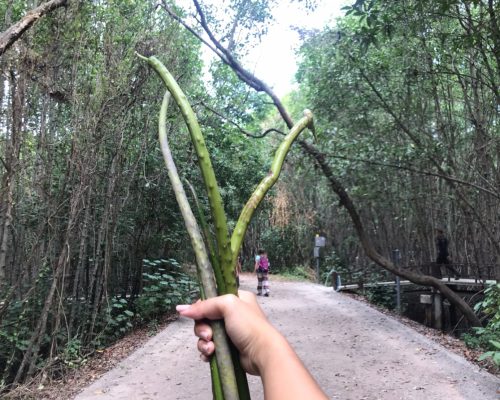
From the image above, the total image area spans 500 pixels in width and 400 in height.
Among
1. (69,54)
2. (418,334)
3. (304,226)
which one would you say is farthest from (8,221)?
(304,226)

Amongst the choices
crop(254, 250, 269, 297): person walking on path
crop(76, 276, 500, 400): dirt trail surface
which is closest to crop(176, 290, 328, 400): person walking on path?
crop(76, 276, 500, 400): dirt trail surface

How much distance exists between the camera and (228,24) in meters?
9.07

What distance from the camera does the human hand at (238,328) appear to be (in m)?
0.84

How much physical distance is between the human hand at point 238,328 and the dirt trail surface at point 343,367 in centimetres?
460

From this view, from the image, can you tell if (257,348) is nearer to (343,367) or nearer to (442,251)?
(343,367)

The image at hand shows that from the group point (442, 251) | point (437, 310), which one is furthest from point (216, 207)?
point (442, 251)

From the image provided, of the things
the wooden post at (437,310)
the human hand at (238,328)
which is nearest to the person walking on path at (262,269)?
the wooden post at (437,310)

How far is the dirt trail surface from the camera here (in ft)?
17.3

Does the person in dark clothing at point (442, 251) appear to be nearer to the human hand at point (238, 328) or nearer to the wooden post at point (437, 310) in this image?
the wooden post at point (437, 310)

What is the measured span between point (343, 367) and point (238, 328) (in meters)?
6.03

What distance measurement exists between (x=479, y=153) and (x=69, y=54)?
24.5 ft

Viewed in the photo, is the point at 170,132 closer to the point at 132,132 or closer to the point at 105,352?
the point at 132,132

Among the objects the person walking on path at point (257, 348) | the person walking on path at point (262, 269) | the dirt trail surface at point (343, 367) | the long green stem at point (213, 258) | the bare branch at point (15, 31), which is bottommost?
the dirt trail surface at point (343, 367)

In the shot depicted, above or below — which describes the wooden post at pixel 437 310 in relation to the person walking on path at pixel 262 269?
below
